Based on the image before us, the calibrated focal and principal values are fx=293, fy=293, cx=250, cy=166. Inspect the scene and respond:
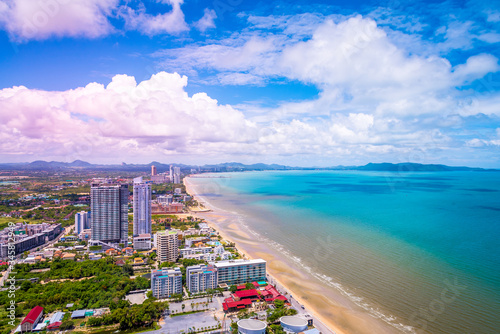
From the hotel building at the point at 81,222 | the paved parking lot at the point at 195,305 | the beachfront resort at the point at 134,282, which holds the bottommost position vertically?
the paved parking lot at the point at 195,305

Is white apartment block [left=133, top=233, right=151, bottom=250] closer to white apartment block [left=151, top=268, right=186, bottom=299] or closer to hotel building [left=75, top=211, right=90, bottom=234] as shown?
hotel building [left=75, top=211, right=90, bottom=234]

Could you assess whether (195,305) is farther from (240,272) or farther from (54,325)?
(54,325)

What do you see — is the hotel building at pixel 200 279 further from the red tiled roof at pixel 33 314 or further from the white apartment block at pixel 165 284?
the red tiled roof at pixel 33 314

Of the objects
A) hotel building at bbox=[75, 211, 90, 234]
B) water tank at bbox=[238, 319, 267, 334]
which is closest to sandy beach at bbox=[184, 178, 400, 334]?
water tank at bbox=[238, 319, 267, 334]

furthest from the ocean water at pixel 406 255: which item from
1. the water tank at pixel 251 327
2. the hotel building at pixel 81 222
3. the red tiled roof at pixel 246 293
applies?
the hotel building at pixel 81 222

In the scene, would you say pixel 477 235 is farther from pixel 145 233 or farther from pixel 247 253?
pixel 145 233

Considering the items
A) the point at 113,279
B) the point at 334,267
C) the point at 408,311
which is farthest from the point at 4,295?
the point at 408,311
